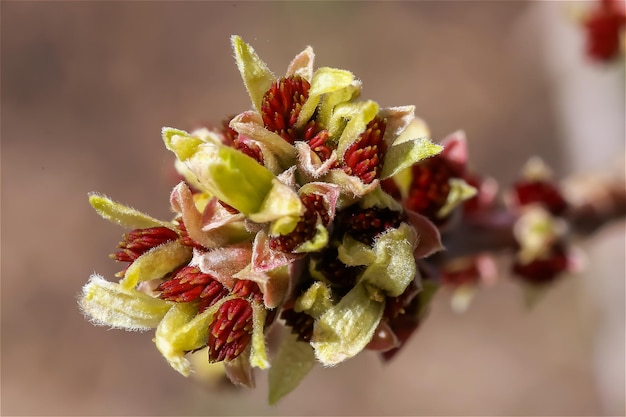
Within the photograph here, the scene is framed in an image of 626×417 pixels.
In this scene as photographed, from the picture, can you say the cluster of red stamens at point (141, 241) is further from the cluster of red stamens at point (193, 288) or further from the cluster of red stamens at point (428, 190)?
the cluster of red stamens at point (428, 190)

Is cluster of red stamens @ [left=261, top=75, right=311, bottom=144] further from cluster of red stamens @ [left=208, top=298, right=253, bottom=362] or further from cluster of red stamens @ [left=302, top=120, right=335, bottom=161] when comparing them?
cluster of red stamens @ [left=208, top=298, right=253, bottom=362]

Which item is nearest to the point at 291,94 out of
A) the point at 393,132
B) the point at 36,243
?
the point at 393,132

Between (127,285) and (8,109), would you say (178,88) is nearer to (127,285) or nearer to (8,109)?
(8,109)

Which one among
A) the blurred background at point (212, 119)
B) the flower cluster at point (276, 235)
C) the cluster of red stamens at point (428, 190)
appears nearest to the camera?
the flower cluster at point (276, 235)

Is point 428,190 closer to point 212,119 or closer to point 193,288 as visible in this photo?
point 193,288

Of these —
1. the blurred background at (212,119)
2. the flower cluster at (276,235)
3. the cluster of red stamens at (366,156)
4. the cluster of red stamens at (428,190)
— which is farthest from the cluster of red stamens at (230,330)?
the blurred background at (212,119)

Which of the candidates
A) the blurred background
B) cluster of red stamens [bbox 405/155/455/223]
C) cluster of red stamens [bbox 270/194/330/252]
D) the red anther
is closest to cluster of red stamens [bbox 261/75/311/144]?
cluster of red stamens [bbox 270/194/330/252]

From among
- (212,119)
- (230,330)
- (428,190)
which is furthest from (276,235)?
(212,119)
